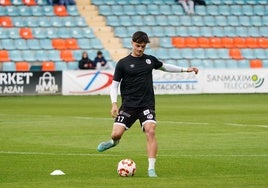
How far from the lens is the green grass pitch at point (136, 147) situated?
496 inches

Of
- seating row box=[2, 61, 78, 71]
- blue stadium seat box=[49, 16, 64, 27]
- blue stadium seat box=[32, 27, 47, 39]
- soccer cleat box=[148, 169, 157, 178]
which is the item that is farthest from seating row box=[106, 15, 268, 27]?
soccer cleat box=[148, 169, 157, 178]

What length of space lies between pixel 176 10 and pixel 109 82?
10399 mm

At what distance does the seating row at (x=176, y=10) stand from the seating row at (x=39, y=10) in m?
1.73

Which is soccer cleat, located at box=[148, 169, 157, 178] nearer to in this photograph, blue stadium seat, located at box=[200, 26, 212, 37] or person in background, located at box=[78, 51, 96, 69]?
person in background, located at box=[78, 51, 96, 69]

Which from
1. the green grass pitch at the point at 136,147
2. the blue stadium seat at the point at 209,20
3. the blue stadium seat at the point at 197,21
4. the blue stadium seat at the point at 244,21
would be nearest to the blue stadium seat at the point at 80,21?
the blue stadium seat at the point at 197,21

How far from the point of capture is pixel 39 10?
47.4 m

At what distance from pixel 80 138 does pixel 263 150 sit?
15.7 ft

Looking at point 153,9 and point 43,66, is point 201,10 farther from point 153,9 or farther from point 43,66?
point 43,66

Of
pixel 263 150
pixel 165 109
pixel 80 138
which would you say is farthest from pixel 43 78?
pixel 263 150

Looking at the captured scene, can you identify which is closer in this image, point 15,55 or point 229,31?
point 15,55

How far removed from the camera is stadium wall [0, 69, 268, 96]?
3997 centimetres

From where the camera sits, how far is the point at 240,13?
51188 millimetres

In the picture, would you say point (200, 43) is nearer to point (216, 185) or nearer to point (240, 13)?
point (240, 13)

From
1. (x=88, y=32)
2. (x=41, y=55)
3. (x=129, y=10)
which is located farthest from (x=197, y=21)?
(x=41, y=55)
